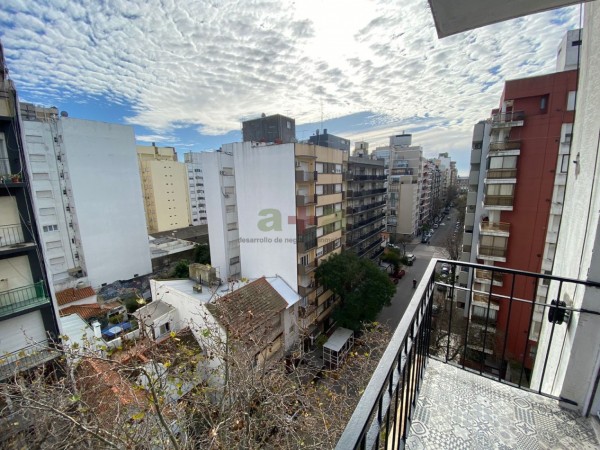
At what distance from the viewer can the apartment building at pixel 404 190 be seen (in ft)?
102

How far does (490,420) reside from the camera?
1766 millimetres

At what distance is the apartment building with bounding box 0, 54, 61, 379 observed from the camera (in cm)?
546

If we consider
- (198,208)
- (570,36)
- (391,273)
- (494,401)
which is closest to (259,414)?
(494,401)

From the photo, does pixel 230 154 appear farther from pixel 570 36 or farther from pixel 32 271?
pixel 570 36

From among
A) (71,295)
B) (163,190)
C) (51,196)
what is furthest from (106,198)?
(163,190)

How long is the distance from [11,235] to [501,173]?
575 inches

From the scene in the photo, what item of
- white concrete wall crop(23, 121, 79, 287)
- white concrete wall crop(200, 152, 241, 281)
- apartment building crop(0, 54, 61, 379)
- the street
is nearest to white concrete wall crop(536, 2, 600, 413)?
the street

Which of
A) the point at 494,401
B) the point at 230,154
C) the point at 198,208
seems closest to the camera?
the point at 494,401

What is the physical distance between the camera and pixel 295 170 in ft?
39.4

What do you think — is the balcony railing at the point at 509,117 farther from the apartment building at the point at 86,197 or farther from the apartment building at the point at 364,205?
the apartment building at the point at 86,197

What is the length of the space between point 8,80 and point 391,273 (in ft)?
75.6

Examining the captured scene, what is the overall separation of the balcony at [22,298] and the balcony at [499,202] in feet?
46.4

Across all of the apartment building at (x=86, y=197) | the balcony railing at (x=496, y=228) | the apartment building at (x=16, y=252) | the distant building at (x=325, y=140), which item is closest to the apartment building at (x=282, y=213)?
the distant building at (x=325, y=140)

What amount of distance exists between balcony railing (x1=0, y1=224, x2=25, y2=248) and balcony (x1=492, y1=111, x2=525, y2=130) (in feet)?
47.3
